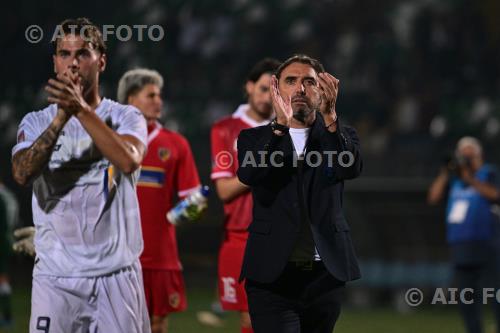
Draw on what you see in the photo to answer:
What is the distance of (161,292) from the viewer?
23.7 feet

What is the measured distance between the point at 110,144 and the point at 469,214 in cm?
657

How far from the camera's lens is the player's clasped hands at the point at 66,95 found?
13.4 feet

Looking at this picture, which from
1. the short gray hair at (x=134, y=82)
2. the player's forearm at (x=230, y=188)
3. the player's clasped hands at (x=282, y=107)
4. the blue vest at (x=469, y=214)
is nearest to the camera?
the player's clasped hands at (x=282, y=107)

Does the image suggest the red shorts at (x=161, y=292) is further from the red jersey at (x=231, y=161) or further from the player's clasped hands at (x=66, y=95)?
the player's clasped hands at (x=66, y=95)

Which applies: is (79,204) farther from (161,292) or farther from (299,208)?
(161,292)

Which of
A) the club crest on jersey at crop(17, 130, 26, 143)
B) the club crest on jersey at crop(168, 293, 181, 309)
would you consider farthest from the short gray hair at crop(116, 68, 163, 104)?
the club crest on jersey at crop(17, 130, 26, 143)

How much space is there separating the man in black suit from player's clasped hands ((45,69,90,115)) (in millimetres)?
955

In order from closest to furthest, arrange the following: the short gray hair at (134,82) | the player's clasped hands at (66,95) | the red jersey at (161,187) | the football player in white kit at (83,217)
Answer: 1. the player's clasped hands at (66,95)
2. the football player in white kit at (83,217)
3. the red jersey at (161,187)
4. the short gray hair at (134,82)

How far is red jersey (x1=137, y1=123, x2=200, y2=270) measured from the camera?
7.18 m

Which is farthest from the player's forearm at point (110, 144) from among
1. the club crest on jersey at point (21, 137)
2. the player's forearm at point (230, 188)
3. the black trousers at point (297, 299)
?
the player's forearm at point (230, 188)

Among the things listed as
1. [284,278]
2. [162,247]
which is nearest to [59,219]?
[284,278]

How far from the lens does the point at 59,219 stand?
4613 mm

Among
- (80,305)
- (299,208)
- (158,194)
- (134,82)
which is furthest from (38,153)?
(134,82)

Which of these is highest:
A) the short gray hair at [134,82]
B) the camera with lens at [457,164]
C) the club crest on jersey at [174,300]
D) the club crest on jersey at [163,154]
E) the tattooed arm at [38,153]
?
the short gray hair at [134,82]
